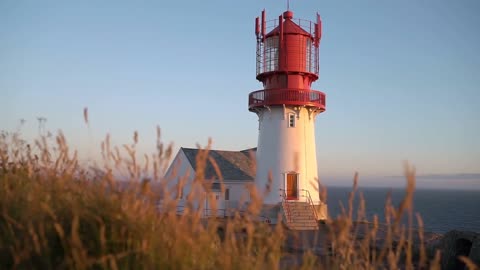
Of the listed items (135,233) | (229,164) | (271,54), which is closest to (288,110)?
(271,54)

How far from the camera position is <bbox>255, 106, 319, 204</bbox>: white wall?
2439cm

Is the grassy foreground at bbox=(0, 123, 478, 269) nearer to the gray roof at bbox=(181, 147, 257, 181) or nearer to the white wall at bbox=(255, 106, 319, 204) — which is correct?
the white wall at bbox=(255, 106, 319, 204)

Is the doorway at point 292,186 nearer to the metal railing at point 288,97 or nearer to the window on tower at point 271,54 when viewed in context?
the metal railing at point 288,97

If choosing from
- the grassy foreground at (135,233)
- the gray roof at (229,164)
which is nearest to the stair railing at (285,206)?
the gray roof at (229,164)

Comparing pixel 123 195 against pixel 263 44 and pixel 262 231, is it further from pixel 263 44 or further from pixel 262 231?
pixel 263 44

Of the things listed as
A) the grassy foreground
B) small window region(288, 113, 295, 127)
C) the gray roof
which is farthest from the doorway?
the grassy foreground

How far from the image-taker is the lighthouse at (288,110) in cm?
2406

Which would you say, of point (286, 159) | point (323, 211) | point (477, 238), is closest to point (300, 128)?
point (286, 159)

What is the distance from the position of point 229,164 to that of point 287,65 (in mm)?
9716

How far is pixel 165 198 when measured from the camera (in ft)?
10.7

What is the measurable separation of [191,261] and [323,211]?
75.8ft

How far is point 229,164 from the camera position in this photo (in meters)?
31.0

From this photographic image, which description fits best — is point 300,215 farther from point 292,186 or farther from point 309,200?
point 292,186

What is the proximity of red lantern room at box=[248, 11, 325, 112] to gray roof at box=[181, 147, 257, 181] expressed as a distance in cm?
556
